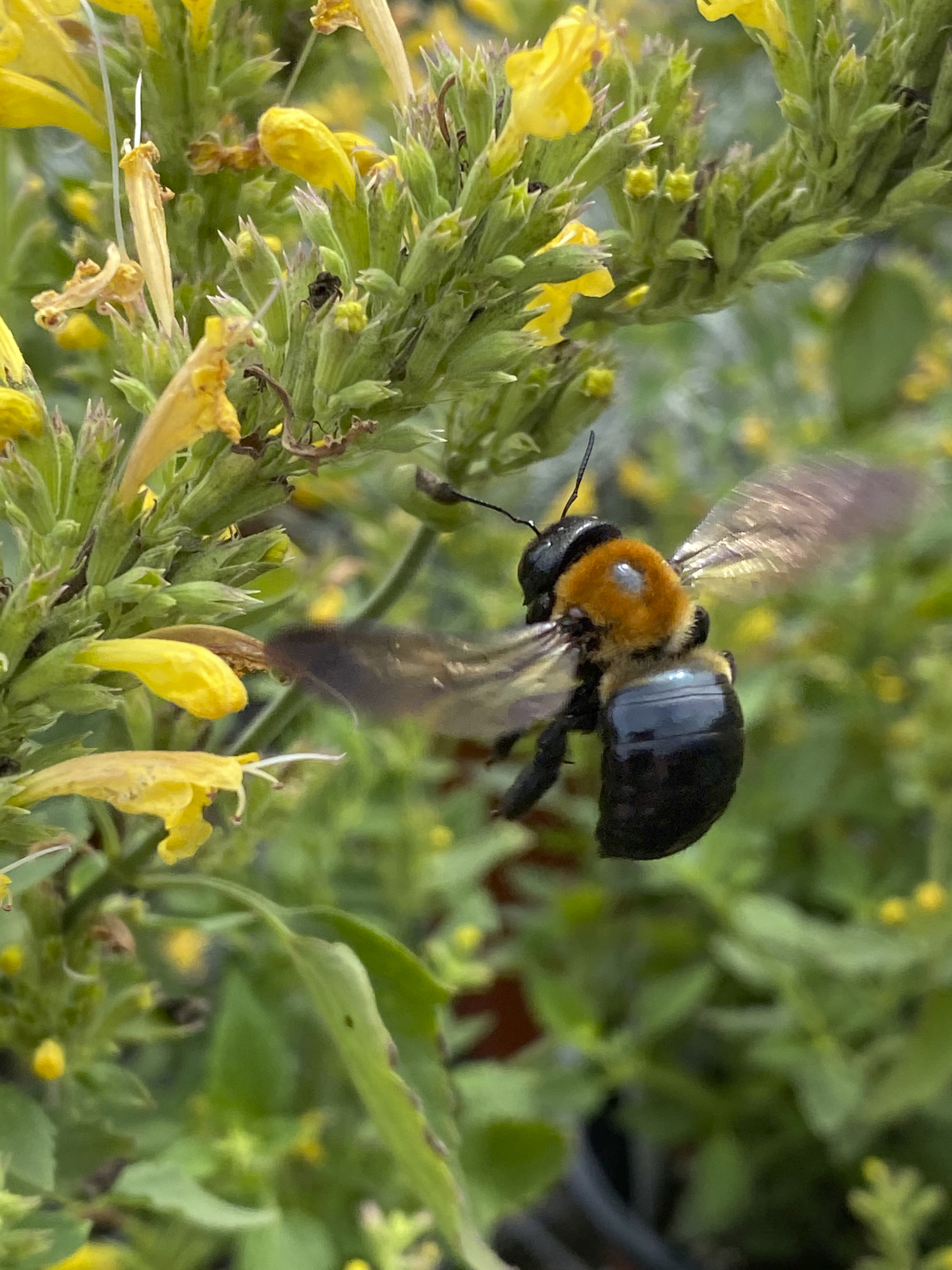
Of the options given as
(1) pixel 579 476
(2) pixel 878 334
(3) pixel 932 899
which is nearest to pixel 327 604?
(1) pixel 579 476

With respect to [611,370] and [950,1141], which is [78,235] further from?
[950,1141]

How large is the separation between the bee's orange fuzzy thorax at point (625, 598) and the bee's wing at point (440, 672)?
4cm

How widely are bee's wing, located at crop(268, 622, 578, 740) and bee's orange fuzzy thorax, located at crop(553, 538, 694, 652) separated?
43 mm

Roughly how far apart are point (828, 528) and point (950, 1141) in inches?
33.0

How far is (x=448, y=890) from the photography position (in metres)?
A: 0.99

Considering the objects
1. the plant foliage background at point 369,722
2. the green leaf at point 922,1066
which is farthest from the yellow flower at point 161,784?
the green leaf at point 922,1066

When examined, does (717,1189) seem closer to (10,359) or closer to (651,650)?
(651,650)

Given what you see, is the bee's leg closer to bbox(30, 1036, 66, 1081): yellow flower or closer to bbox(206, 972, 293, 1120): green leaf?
bbox(30, 1036, 66, 1081): yellow flower

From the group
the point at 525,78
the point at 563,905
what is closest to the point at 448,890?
the point at 563,905

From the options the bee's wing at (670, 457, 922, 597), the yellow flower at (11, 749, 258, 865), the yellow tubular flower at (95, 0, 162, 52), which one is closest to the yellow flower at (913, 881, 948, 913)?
the bee's wing at (670, 457, 922, 597)

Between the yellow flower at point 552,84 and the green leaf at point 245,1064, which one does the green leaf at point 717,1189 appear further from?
the yellow flower at point 552,84

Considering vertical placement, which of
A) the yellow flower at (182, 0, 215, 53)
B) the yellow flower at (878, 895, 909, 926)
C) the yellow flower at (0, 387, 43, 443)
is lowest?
the yellow flower at (878, 895, 909, 926)

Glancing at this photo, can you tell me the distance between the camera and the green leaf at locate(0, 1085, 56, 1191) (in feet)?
1.46

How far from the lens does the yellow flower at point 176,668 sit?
387 mm
